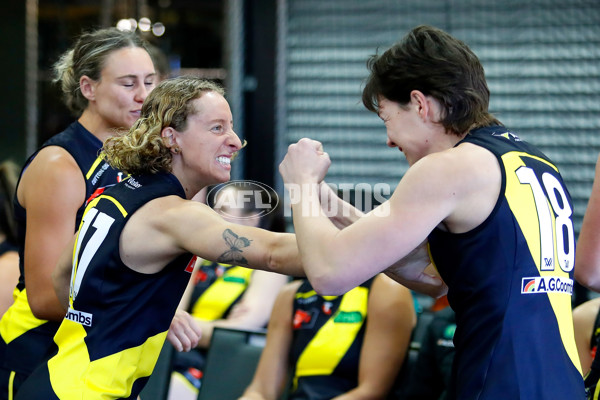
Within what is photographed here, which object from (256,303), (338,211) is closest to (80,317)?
(338,211)

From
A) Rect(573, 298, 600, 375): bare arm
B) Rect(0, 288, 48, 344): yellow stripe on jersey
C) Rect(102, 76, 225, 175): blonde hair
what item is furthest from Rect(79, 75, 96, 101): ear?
Rect(573, 298, 600, 375): bare arm

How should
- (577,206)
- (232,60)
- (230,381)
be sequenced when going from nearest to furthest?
1. (230,381)
2. (577,206)
3. (232,60)

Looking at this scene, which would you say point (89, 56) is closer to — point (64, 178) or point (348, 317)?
point (64, 178)

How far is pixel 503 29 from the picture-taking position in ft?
17.8

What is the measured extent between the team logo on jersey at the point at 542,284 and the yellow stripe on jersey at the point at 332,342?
58.6 inches

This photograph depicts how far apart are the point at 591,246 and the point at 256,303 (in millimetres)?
2250

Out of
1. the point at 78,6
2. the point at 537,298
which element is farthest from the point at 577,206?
the point at 78,6

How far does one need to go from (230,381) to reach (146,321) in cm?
169

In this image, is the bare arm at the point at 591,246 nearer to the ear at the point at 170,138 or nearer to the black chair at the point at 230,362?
the ear at the point at 170,138

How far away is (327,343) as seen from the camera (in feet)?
11.0

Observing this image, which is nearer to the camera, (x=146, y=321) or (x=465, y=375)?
(x=465, y=375)

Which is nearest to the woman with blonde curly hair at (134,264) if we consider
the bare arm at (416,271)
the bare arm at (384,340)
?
the bare arm at (416,271)

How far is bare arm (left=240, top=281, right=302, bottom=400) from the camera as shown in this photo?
3467mm

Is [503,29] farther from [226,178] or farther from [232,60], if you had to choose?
[226,178]
